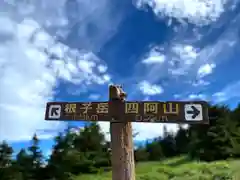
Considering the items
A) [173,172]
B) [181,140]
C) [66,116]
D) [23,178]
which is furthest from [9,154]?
[66,116]

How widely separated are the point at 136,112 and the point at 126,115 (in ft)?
0.36

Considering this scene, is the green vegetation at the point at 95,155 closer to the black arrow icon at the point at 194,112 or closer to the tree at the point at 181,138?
the tree at the point at 181,138

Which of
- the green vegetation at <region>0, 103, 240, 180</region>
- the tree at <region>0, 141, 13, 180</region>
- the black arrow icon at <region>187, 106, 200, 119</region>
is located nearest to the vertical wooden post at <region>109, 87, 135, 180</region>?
the black arrow icon at <region>187, 106, 200, 119</region>

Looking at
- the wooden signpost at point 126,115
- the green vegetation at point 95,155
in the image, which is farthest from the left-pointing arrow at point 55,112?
the green vegetation at point 95,155

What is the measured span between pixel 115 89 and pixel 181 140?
2988 cm

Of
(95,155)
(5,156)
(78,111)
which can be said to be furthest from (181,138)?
(78,111)

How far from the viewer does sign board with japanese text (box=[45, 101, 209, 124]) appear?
273cm

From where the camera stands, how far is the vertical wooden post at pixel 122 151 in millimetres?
Result: 2736

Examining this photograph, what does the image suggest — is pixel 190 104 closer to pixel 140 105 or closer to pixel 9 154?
pixel 140 105

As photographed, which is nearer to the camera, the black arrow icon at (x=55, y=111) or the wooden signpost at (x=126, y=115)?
the wooden signpost at (x=126, y=115)

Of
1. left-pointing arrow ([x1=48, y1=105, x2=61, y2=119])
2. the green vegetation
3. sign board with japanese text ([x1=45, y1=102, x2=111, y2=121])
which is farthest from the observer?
the green vegetation

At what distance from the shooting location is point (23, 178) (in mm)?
20172

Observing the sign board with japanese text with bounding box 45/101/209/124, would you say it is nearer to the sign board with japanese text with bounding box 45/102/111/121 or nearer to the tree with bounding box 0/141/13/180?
the sign board with japanese text with bounding box 45/102/111/121

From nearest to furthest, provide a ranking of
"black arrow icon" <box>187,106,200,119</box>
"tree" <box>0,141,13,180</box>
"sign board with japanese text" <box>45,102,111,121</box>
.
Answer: "black arrow icon" <box>187,106,200,119</box> → "sign board with japanese text" <box>45,102,111,121</box> → "tree" <box>0,141,13,180</box>
